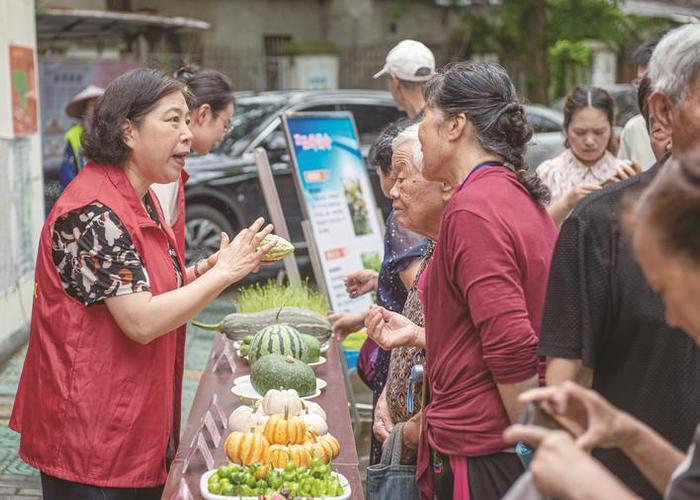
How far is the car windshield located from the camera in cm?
1134

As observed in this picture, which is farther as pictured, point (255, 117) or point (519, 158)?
point (255, 117)

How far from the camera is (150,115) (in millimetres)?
3605

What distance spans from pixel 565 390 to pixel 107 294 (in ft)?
6.22

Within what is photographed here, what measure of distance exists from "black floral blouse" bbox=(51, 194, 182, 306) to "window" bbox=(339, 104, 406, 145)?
8.91 meters

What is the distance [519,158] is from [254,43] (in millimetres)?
20663

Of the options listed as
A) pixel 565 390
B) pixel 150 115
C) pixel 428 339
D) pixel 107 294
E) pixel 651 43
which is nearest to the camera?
pixel 565 390

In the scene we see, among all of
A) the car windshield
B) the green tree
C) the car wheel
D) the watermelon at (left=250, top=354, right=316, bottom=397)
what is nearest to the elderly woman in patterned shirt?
the watermelon at (left=250, top=354, right=316, bottom=397)

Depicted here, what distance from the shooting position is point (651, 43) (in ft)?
20.2

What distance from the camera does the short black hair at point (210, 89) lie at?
5.22 meters

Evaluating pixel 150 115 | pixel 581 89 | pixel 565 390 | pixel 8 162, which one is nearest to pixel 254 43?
pixel 8 162

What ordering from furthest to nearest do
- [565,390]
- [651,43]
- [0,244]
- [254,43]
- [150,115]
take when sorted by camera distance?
1. [254,43]
2. [0,244]
3. [651,43]
4. [150,115]
5. [565,390]

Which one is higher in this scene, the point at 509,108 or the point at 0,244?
the point at 509,108

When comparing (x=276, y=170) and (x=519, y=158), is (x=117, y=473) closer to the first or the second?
(x=519, y=158)

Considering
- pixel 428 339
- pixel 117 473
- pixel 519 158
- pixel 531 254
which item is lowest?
pixel 117 473
